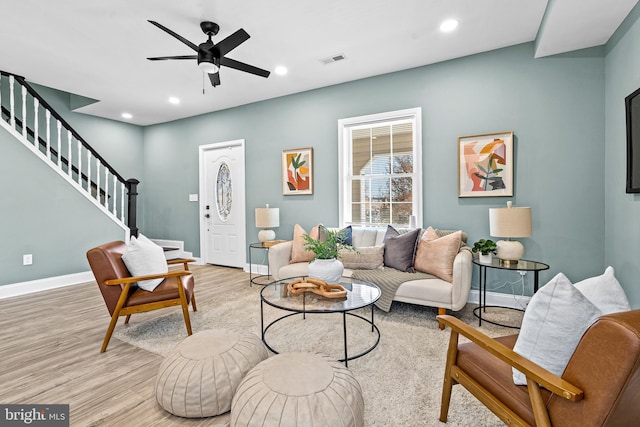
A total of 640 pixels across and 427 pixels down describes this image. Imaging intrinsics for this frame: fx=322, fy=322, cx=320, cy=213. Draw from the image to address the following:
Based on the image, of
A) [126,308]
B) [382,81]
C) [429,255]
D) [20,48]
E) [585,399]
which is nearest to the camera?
[585,399]

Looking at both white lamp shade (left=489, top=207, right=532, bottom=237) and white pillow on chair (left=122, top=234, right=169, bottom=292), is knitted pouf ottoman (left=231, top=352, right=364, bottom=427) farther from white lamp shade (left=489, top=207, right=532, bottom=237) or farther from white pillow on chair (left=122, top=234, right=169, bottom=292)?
white lamp shade (left=489, top=207, right=532, bottom=237)

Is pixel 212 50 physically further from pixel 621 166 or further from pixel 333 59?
pixel 621 166

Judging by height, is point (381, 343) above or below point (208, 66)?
below

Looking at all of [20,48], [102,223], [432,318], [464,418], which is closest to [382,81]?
[432,318]

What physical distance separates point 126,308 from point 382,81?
3.78 m

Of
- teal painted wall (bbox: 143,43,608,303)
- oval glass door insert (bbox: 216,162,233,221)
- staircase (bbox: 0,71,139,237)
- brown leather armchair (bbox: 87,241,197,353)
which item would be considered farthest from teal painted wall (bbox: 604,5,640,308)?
staircase (bbox: 0,71,139,237)

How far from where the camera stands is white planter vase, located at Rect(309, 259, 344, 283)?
2.59 metres

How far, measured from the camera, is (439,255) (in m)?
3.11

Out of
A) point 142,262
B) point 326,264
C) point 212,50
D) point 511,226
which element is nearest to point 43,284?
point 142,262

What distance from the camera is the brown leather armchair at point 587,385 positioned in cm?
89

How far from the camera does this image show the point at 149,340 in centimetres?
271

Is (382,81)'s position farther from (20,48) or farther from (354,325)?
(20,48)

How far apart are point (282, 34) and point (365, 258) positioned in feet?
8.03

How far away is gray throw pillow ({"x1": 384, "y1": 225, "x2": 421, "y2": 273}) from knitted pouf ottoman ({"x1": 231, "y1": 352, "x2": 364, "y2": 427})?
1887 millimetres
